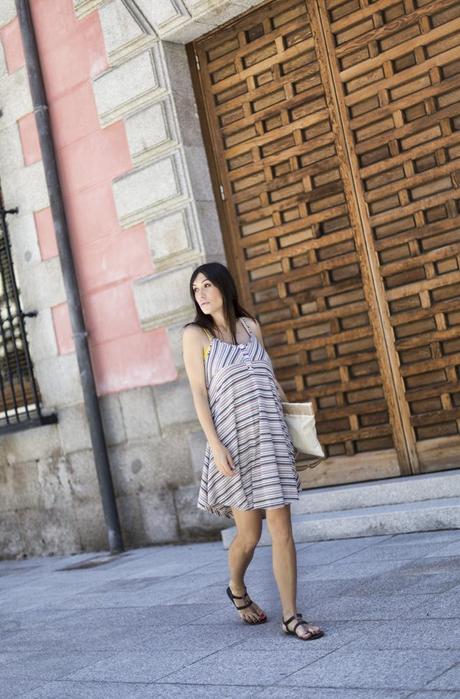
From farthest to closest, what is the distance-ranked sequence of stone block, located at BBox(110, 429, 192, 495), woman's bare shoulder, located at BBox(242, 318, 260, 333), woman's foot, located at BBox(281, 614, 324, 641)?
1. stone block, located at BBox(110, 429, 192, 495)
2. woman's bare shoulder, located at BBox(242, 318, 260, 333)
3. woman's foot, located at BBox(281, 614, 324, 641)

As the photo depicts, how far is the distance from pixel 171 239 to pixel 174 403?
Answer: 48.9 inches

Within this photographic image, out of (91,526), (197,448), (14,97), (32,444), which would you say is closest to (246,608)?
(197,448)

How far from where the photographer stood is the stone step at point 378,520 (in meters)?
5.89

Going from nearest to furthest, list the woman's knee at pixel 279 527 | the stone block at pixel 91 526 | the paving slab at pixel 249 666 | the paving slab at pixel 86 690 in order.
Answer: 1. the paving slab at pixel 249 666
2. the paving slab at pixel 86 690
3. the woman's knee at pixel 279 527
4. the stone block at pixel 91 526

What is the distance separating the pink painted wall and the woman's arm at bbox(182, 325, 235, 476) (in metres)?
3.24

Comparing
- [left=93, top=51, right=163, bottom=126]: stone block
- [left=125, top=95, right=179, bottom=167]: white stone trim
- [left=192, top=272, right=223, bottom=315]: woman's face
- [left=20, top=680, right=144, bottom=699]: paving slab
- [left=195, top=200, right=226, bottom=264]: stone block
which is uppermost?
[left=93, top=51, right=163, bottom=126]: stone block

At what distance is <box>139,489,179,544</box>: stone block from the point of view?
7.92 meters

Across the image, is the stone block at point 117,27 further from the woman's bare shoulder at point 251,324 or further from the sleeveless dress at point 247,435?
the sleeveless dress at point 247,435

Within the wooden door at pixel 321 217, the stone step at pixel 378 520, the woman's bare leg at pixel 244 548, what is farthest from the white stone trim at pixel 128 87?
the woman's bare leg at pixel 244 548

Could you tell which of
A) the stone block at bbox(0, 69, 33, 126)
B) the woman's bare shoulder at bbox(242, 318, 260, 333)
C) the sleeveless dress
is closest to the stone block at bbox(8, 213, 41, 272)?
the stone block at bbox(0, 69, 33, 126)

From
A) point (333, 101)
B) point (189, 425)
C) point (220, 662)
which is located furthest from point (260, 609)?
point (333, 101)

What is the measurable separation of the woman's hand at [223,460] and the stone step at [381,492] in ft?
6.68

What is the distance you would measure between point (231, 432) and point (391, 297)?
2604 mm

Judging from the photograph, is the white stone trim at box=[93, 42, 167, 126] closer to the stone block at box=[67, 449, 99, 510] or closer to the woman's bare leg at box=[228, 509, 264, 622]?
the stone block at box=[67, 449, 99, 510]
